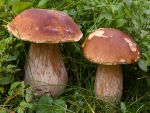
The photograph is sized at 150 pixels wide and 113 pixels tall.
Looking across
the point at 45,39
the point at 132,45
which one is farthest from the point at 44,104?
the point at 132,45

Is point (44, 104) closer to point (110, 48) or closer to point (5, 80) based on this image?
point (5, 80)

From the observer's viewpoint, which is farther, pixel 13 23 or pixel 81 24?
pixel 81 24

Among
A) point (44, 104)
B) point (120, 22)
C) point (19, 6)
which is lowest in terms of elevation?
point (44, 104)

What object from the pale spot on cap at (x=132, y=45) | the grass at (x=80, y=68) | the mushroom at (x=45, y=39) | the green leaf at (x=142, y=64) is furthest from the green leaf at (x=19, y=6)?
the green leaf at (x=142, y=64)

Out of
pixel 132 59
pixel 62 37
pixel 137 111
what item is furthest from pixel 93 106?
pixel 62 37

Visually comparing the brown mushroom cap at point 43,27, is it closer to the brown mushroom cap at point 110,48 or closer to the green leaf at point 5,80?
the brown mushroom cap at point 110,48

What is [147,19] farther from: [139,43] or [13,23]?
[13,23]

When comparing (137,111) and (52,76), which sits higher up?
(52,76)
